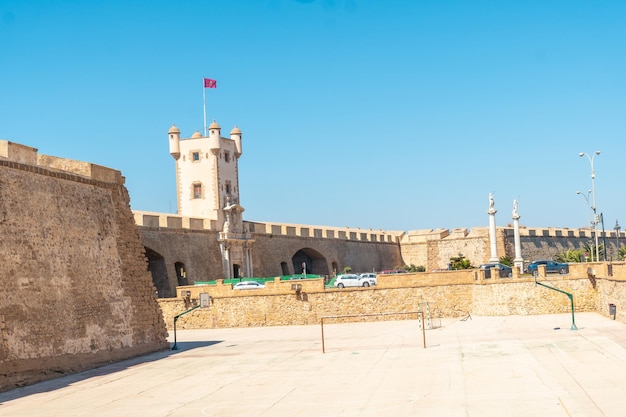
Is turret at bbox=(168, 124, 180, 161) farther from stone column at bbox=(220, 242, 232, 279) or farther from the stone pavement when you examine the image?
the stone pavement

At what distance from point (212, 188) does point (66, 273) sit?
98.8 ft

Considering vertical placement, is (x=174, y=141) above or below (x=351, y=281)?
above

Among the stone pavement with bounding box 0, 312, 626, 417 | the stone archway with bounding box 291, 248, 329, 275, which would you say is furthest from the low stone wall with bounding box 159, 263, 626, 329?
the stone archway with bounding box 291, 248, 329, 275

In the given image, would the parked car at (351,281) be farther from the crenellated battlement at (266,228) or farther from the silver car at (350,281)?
the crenellated battlement at (266,228)

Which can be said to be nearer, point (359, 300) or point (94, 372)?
point (94, 372)

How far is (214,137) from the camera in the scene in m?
53.8

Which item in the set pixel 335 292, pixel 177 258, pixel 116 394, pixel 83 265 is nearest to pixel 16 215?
pixel 83 265

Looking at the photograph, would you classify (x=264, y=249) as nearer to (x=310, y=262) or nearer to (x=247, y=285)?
(x=310, y=262)

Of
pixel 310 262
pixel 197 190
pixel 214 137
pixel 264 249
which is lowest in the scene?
pixel 310 262

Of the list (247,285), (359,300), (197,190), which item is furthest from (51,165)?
(197,190)

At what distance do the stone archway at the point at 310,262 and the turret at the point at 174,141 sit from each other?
11.4m

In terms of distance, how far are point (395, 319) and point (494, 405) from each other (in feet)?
73.0

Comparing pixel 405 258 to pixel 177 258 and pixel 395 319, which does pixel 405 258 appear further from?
pixel 395 319

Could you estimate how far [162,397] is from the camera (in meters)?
17.6
